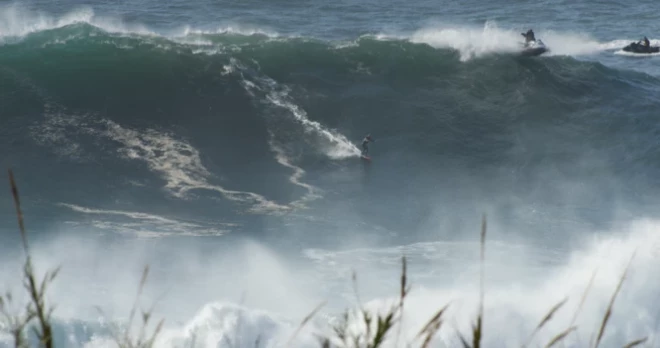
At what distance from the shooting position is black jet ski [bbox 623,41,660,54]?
31.0 m

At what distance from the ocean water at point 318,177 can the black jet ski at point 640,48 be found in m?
0.64

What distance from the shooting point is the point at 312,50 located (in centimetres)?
2462

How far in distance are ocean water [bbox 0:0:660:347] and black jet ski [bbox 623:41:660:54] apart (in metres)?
0.64

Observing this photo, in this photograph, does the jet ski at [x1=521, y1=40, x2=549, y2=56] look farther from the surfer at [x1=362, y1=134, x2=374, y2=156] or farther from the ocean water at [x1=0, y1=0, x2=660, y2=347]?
the surfer at [x1=362, y1=134, x2=374, y2=156]

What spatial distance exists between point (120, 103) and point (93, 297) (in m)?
9.87

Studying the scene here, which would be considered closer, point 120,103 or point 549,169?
point 549,169

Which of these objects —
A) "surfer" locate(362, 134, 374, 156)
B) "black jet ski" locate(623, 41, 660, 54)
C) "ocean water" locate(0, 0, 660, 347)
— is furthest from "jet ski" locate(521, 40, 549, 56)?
"surfer" locate(362, 134, 374, 156)

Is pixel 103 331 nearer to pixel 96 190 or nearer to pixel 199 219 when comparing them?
pixel 199 219

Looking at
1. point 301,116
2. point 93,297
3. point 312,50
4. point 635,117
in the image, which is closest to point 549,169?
point 635,117

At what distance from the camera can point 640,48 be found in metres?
31.1

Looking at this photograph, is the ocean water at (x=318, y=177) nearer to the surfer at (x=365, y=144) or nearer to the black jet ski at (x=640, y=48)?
the surfer at (x=365, y=144)

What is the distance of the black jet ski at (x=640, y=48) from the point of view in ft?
102

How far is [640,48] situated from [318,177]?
689 inches

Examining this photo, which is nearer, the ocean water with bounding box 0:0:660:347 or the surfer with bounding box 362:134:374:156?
the ocean water with bounding box 0:0:660:347
